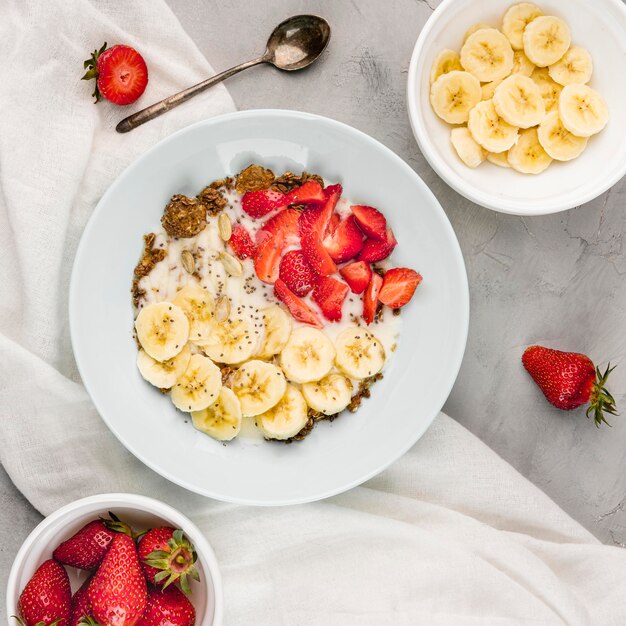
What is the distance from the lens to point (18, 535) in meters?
1.49

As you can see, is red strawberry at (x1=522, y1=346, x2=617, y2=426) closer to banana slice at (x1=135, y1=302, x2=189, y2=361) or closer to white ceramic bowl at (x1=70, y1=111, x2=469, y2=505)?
white ceramic bowl at (x1=70, y1=111, x2=469, y2=505)

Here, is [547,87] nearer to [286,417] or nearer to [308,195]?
[308,195]

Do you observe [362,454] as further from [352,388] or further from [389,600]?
[389,600]

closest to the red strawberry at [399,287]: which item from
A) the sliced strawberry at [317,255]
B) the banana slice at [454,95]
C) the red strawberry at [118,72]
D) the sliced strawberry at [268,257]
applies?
the sliced strawberry at [317,255]

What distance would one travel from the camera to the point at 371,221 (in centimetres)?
146

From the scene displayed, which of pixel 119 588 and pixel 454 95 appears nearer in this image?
pixel 119 588

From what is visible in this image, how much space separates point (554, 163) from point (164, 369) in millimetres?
943

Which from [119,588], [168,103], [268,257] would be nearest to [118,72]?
[168,103]

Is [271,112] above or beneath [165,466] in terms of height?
above

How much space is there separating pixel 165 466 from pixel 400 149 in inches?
33.2

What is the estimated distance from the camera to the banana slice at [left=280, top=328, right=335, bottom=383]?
4.74 ft

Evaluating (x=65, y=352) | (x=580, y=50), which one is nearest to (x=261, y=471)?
(x=65, y=352)

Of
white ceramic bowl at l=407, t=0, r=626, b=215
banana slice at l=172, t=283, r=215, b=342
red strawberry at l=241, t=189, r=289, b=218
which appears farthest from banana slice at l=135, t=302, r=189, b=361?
white ceramic bowl at l=407, t=0, r=626, b=215

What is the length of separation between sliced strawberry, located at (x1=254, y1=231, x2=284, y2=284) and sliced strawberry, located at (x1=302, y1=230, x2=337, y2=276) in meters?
0.05
